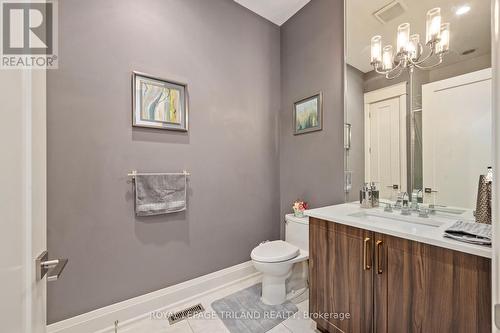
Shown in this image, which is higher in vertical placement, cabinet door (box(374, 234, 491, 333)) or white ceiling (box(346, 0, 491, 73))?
white ceiling (box(346, 0, 491, 73))

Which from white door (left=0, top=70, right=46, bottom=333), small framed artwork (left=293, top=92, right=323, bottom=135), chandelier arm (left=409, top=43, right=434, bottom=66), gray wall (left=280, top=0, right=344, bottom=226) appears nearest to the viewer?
white door (left=0, top=70, right=46, bottom=333)

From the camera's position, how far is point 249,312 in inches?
67.0

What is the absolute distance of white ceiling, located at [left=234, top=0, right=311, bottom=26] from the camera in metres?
2.19

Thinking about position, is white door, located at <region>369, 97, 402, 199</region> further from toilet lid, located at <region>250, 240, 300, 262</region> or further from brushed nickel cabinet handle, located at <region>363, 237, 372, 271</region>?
toilet lid, located at <region>250, 240, 300, 262</region>

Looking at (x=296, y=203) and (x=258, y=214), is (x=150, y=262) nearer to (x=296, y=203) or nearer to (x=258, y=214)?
(x=258, y=214)

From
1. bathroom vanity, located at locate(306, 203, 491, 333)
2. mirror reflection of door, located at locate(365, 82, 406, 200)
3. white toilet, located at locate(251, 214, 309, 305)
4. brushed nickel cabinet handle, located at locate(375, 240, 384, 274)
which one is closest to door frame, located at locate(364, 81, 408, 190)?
mirror reflection of door, located at locate(365, 82, 406, 200)

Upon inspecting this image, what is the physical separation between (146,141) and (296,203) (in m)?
1.57

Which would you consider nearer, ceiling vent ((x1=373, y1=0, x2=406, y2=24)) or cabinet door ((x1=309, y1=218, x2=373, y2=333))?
cabinet door ((x1=309, y1=218, x2=373, y2=333))

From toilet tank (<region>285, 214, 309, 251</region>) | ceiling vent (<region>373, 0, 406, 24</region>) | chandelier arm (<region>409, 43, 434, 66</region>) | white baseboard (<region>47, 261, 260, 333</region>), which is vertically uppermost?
ceiling vent (<region>373, 0, 406, 24</region>)

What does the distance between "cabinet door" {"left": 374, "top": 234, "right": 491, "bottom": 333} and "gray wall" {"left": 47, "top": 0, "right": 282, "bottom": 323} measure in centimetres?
95

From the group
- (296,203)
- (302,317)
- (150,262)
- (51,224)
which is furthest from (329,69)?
(51,224)

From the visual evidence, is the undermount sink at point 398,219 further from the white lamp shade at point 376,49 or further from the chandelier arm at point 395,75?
the white lamp shade at point 376,49

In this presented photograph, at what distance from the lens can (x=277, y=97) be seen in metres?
2.54

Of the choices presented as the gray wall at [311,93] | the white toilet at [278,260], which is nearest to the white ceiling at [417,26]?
the gray wall at [311,93]
